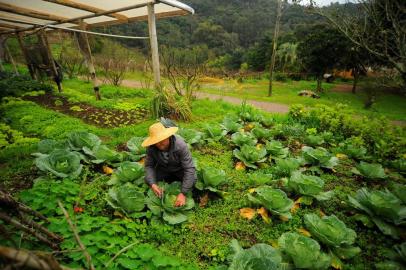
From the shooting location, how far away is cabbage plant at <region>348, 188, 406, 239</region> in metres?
2.68

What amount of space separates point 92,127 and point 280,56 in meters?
27.9

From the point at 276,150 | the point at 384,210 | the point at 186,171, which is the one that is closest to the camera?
the point at 384,210

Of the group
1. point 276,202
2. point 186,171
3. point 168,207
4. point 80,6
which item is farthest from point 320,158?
point 80,6

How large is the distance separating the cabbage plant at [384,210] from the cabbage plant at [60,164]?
11.4 feet

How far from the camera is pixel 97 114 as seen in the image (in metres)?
6.32


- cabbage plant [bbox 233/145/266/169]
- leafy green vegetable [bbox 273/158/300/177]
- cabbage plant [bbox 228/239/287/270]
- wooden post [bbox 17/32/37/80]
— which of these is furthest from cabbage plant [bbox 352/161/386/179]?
wooden post [bbox 17/32/37/80]

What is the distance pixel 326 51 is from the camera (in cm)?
1756

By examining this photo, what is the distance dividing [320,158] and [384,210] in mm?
1431

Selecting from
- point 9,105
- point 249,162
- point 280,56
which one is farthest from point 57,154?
point 280,56

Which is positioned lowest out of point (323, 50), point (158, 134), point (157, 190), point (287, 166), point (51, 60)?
point (287, 166)

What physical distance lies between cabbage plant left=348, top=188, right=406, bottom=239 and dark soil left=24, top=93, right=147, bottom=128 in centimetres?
482

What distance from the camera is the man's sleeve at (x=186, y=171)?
2904 mm

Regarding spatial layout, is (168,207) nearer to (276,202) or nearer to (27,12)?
(276,202)

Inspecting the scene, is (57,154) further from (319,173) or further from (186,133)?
(319,173)
